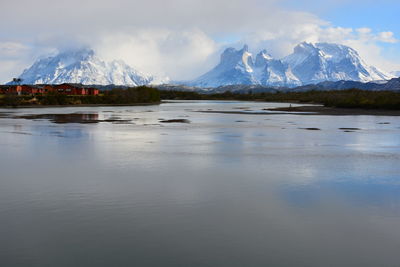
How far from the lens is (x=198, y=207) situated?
16.7m

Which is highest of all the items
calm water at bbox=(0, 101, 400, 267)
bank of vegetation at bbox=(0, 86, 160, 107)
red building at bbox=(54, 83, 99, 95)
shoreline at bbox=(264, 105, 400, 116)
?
red building at bbox=(54, 83, 99, 95)

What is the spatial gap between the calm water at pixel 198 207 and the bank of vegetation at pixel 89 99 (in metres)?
102

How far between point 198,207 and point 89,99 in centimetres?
13486

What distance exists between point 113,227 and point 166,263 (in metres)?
3.30

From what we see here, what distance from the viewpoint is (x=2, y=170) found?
24.2m

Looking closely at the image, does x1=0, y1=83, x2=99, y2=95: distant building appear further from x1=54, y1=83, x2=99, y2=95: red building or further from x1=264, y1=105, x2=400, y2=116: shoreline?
x1=264, y1=105, x2=400, y2=116: shoreline

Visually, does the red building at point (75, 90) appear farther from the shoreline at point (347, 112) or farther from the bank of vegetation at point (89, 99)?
the shoreline at point (347, 112)

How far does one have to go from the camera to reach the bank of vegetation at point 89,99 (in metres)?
125

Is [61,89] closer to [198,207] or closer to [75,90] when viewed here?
[75,90]

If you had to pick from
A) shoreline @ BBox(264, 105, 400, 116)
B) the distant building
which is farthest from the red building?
shoreline @ BBox(264, 105, 400, 116)

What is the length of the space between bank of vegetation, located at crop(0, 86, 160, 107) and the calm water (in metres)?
102

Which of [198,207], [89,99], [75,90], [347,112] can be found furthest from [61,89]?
[198,207]

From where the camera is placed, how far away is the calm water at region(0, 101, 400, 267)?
12102mm

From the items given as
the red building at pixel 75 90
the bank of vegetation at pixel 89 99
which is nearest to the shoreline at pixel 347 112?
the bank of vegetation at pixel 89 99
